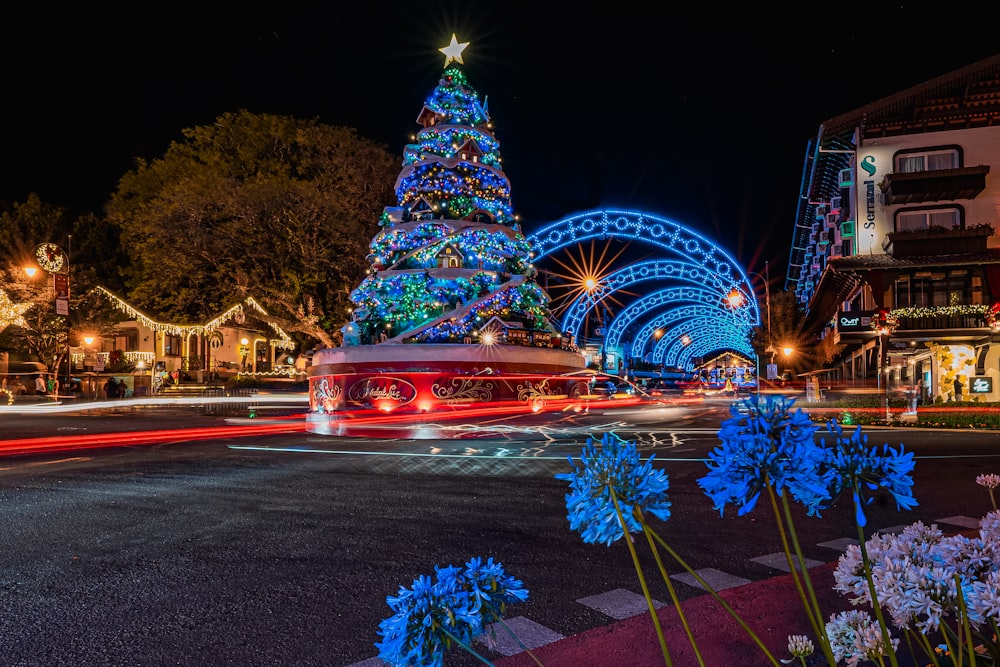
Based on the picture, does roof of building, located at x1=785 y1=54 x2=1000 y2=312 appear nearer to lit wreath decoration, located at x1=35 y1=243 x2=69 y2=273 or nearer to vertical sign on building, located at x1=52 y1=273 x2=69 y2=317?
vertical sign on building, located at x1=52 y1=273 x2=69 y2=317

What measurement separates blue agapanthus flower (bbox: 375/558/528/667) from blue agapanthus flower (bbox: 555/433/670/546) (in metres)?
0.27

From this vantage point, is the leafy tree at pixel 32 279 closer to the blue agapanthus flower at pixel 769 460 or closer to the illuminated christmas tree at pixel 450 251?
the illuminated christmas tree at pixel 450 251

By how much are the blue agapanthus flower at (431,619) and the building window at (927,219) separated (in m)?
35.2

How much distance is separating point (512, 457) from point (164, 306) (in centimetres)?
3502

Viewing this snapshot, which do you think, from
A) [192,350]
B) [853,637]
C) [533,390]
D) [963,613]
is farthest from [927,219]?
[192,350]

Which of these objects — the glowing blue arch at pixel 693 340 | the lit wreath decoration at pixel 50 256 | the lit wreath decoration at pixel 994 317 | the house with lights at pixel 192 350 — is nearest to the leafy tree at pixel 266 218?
the lit wreath decoration at pixel 50 256

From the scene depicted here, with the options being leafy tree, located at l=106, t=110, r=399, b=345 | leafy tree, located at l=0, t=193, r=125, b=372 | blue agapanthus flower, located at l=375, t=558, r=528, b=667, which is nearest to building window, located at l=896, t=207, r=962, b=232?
leafy tree, located at l=106, t=110, r=399, b=345

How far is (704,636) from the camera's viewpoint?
367 centimetres

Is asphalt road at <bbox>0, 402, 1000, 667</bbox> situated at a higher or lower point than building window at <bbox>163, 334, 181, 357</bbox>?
lower

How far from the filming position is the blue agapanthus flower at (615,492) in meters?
1.65

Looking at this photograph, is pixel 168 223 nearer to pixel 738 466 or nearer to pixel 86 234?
pixel 86 234

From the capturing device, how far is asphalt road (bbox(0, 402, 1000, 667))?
12.5 feet

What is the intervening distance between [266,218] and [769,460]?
3731cm

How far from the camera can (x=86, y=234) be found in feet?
158
